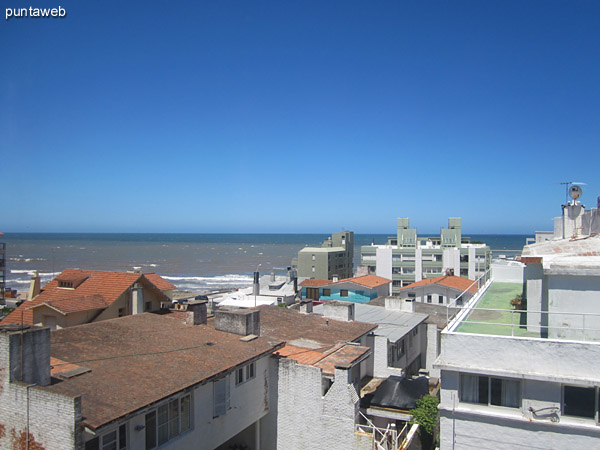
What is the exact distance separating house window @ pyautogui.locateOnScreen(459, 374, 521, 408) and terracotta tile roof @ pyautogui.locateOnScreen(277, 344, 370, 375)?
4.11 metres

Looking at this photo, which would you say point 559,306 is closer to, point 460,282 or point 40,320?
point 40,320

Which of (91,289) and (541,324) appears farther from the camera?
(91,289)

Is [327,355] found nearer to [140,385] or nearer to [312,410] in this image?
[312,410]

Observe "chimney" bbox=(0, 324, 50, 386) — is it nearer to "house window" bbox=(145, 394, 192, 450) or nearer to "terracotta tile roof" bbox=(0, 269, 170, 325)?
"house window" bbox=(145, 394, 192, 450)

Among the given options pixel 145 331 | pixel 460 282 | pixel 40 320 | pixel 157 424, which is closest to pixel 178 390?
pixel 157 424

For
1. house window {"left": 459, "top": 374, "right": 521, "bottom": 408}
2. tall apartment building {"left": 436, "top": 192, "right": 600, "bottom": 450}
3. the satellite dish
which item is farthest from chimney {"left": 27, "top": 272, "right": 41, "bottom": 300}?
the satellite dish

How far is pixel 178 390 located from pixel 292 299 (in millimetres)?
33914

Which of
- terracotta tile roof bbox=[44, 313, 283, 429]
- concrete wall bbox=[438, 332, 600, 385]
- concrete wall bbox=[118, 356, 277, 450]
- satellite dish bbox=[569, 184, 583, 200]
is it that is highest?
satellite dish bbox=[569, 184, 583, 200]

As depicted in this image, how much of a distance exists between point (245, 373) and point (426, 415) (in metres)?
7.15

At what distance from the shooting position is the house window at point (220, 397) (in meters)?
13.2

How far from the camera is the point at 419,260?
73.8 meters

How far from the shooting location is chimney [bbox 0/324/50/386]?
32.3 feet

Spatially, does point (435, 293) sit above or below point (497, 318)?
below

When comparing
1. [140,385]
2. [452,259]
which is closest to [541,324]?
[140,385]
